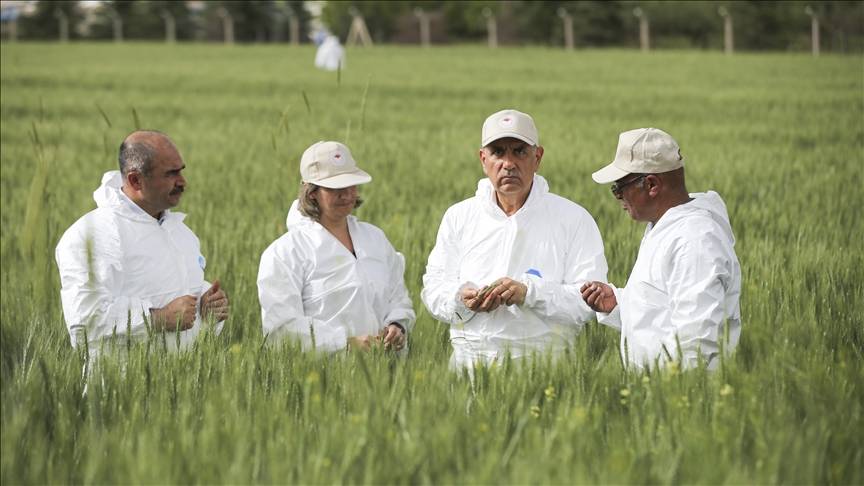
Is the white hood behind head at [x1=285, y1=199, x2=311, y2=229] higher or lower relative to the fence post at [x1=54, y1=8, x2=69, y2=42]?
lower

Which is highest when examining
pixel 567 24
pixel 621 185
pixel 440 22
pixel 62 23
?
pixel 440 22

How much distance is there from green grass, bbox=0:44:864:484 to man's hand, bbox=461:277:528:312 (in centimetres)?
24

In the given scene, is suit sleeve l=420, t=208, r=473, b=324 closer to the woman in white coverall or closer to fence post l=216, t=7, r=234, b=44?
the woman in white coverall

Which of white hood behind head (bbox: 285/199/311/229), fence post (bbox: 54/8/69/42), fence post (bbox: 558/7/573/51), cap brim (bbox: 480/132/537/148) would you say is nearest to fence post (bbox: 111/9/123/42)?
fence post (bbox: 54/8/69/42)

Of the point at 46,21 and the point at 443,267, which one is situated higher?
the point at 46,21

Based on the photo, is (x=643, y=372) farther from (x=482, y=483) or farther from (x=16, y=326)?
(x=16, y=326)

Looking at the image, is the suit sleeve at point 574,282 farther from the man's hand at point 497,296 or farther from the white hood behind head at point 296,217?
the white hood behind head at point 296,217

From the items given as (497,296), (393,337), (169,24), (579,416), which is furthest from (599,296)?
(169,24)

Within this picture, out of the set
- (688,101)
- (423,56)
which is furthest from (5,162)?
(423,56)

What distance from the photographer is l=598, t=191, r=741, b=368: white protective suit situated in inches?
128

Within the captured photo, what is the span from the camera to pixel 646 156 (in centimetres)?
343

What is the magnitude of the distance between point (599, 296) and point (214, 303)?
4.25 feet

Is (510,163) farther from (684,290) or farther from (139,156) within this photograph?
(139,156)

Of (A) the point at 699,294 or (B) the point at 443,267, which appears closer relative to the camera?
(A) the point at 699,294
